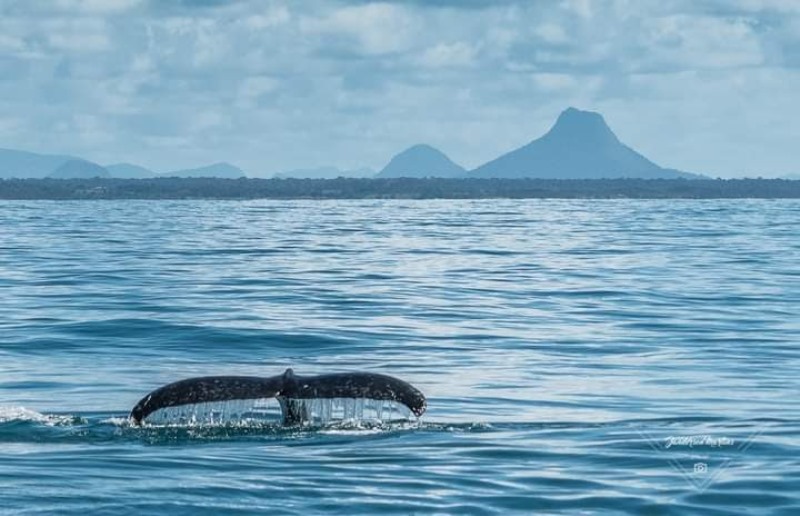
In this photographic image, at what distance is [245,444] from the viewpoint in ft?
49.6

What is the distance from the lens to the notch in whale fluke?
13.7m

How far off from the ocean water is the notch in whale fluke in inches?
23.6

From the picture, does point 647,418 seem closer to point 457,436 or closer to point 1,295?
point 457,436

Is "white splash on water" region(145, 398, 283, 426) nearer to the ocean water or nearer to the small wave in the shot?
the ocean water

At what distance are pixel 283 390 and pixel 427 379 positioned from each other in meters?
6.79

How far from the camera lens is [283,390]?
559 inches

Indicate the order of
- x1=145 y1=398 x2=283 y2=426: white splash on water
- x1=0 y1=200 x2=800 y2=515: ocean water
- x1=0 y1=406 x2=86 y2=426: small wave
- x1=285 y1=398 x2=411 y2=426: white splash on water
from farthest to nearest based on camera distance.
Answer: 1. x1=0 y1=406 x2=86 y2=426: small wave
2. x1=285 y1=398 x2=411 y2=426: white splash on water
3. x1=145 y1=398 x2=283 y2=426: white splash on water
4. x1=0 y1=200 x2=800 y2=515: ocean water

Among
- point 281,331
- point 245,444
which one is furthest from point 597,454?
point 281,331

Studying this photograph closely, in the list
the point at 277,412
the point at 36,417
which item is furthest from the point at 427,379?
the point at 36,417

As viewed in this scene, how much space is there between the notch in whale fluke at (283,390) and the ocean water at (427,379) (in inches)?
23.6

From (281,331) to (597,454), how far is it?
12.8 meters
